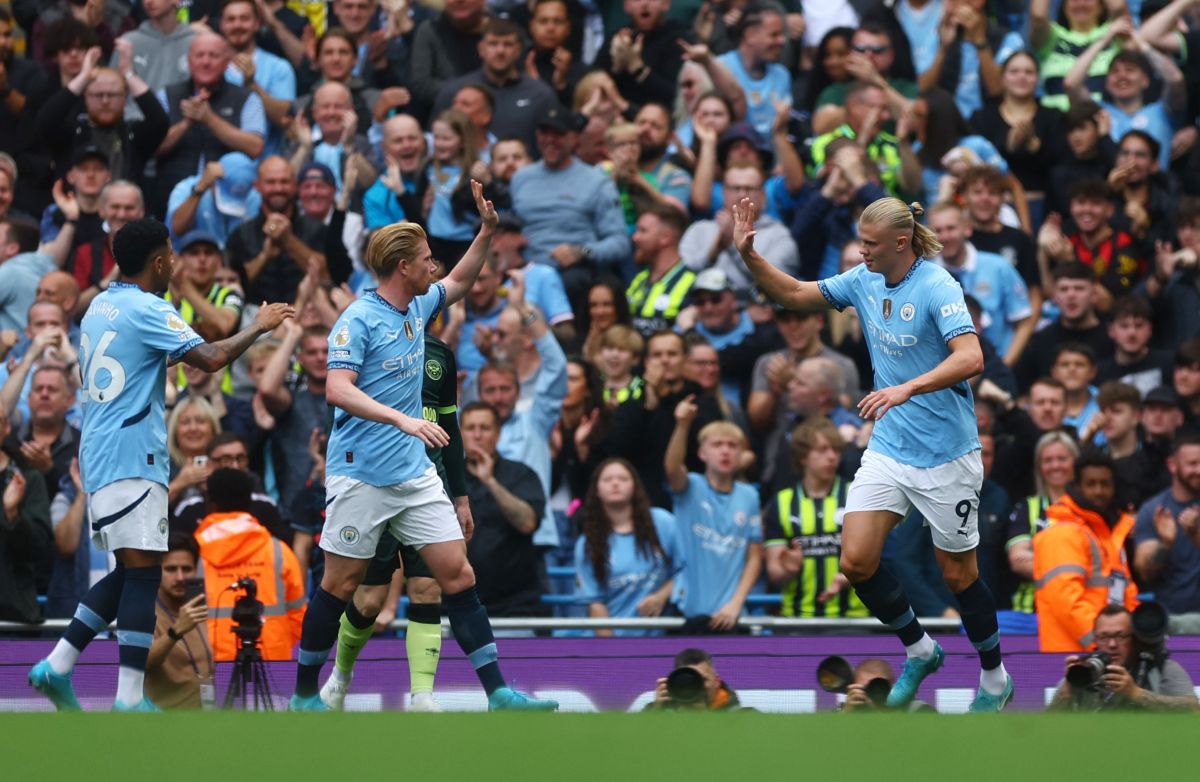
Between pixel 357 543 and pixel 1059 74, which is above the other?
pixel 1059 74

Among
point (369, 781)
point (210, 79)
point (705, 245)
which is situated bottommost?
point (369, 781)

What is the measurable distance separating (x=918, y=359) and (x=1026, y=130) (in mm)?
6753

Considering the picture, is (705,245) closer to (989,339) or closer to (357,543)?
(989,339)

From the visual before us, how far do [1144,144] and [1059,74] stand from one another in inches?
65.1

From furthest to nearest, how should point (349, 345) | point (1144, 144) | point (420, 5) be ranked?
point (420, 5), point (1144, 144), point (349, 345)

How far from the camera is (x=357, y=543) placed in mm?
9312

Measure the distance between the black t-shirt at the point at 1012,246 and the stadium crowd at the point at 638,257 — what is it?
0.02 metres

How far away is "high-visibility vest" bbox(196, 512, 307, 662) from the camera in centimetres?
1082

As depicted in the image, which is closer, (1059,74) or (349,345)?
(349,345)

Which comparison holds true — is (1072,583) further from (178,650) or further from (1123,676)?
(178,650)

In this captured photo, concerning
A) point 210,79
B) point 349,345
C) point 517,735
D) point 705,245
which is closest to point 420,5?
point 210,79

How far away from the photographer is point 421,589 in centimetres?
999

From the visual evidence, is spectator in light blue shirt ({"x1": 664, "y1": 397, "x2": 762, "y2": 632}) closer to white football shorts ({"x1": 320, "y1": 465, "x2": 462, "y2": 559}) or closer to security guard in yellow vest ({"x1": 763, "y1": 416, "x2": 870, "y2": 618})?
security guard in yellow vest ({"x1": 763, "y1": 416, "x2": 870, "y2": 618})

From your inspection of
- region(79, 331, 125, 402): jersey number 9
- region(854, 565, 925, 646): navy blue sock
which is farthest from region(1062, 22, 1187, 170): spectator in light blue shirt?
region(79, 331, 125, 402): jersey number 9
